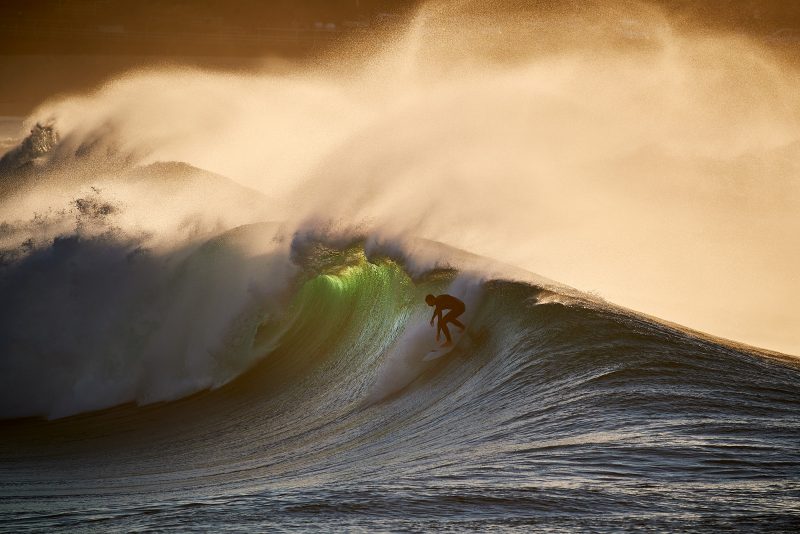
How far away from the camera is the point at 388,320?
13.1 m

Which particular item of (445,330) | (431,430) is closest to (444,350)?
(445,330)

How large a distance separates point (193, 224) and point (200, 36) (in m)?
57.8

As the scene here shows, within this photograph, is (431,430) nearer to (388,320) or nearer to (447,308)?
(447,308)

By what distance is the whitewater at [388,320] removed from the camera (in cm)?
632

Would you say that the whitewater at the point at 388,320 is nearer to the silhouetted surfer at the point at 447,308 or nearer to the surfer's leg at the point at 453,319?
the surfer's leg at the point at 453,319

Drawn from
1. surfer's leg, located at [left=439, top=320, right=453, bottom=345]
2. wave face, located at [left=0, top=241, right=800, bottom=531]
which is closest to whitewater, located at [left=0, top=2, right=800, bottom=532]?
wave face, located at [left=0, top=241, right=800, bottom=531]

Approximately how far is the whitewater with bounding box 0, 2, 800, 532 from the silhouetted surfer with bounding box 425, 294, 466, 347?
24 cm

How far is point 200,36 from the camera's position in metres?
70.1

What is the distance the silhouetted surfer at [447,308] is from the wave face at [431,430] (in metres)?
0.23

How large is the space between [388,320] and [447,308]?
2.05 m

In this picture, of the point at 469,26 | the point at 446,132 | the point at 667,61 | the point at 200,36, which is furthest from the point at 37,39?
the point at 446,132

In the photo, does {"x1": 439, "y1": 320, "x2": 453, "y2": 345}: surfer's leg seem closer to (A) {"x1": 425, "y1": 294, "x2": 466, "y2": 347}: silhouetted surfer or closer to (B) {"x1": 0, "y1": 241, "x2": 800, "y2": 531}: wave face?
(A) {"x1": 425, "y1": 294, "x2": 466, "y2": 347}: silhouetted surfer

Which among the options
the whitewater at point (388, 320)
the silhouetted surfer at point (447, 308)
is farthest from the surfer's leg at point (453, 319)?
the whitewater at point (388, 320)

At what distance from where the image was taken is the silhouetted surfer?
435 inches
